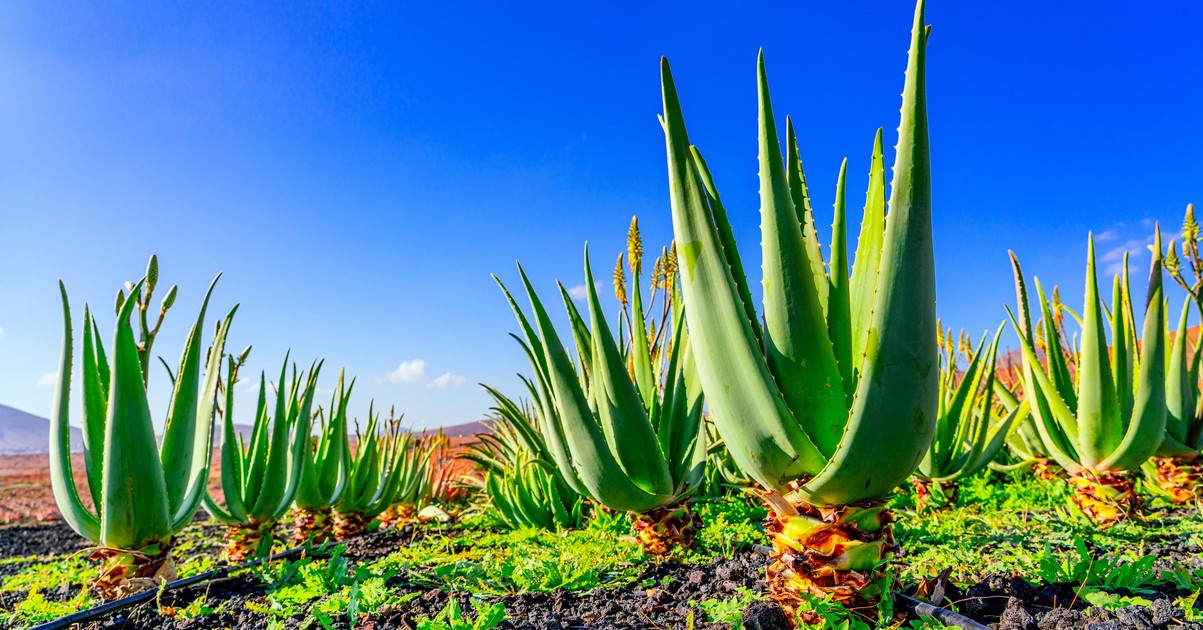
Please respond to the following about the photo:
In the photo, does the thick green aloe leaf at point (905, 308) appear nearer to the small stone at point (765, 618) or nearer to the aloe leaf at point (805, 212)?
the aloe leaf at point (805, 212)

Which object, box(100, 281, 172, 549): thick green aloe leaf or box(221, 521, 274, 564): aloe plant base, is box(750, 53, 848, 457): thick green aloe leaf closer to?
box(100, 281, 172, 549): thick green aloe leaf

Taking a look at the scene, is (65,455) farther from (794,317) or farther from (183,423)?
(794,317)

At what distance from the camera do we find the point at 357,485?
4.02m

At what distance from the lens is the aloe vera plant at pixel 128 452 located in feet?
6.72

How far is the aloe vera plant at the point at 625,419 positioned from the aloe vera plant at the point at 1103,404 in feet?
4.71

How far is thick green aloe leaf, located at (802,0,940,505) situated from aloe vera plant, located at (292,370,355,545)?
3.26 metres

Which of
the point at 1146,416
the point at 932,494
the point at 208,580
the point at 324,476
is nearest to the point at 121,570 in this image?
the point at 208,580

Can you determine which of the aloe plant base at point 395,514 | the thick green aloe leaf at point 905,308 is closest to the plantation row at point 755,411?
the thick green aloe leaf at point 905,308

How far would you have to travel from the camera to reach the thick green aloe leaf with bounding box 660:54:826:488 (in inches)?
45.4

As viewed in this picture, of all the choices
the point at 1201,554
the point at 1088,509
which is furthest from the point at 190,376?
the point at 1088,509

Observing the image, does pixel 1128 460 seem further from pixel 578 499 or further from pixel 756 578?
pixel 578 499

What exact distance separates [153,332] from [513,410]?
135 centimetres

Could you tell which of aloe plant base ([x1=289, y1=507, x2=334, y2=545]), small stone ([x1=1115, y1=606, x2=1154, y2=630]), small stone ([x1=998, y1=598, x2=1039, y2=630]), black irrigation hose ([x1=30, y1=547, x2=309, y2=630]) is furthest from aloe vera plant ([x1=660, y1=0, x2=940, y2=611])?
aloe plant base ([x1=289, y1=507, x2=334, y2=545])

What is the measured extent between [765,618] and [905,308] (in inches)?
25.3
